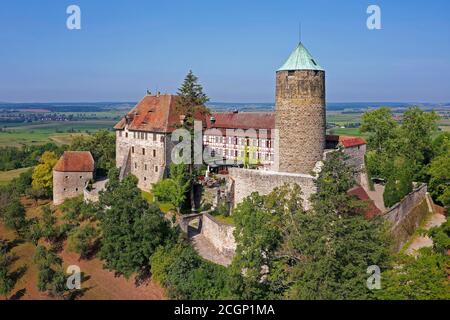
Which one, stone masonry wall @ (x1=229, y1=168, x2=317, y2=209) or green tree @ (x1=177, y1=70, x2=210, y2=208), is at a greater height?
green tree @ (x1=177, y1=70, x2=210, y2=208)

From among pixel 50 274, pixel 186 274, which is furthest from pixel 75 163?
pixel 186 274

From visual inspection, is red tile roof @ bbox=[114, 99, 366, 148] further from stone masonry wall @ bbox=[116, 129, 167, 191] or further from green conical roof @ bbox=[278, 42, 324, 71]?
green conical roof @ bbox=[278, 42, 324, 71]

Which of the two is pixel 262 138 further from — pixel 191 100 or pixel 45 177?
pixel 45 177

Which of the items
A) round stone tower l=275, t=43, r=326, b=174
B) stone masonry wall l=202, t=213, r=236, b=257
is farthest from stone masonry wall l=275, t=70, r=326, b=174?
stone masonry wall l=202, t=213, r=236, b=257

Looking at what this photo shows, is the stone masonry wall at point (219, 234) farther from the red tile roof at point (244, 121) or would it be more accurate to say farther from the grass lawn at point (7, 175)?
the grass lawn at point (7, 175)

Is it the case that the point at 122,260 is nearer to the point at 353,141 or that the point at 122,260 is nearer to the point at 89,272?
Answer: the point at 89,272

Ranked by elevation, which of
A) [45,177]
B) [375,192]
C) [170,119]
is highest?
[170,119]

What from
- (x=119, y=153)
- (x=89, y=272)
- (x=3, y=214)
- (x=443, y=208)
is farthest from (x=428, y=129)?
(x=3, y=214)
